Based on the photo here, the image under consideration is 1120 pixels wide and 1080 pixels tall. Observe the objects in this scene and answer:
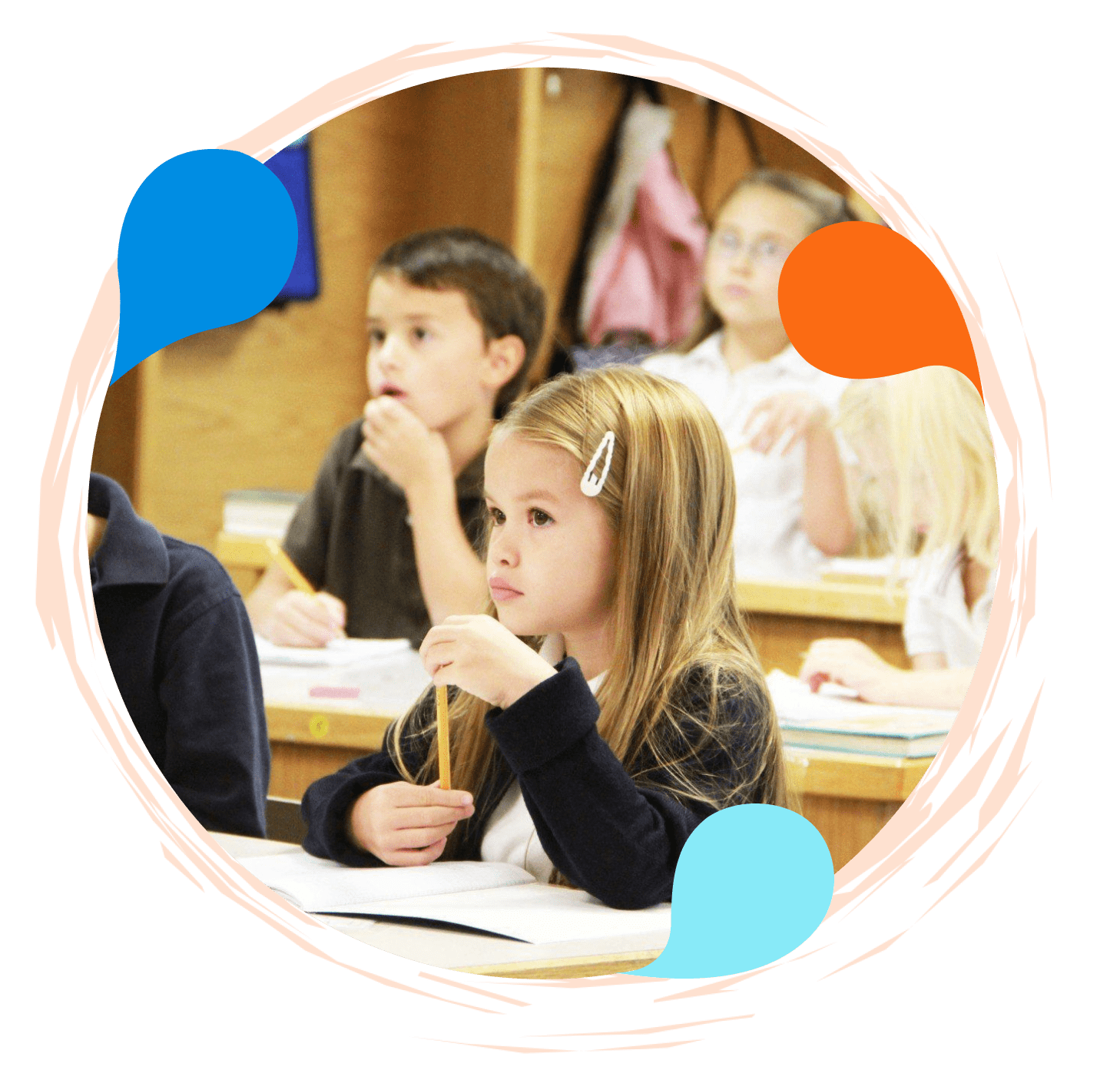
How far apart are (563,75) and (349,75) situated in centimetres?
168

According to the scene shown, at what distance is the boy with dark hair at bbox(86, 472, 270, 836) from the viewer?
95 cm

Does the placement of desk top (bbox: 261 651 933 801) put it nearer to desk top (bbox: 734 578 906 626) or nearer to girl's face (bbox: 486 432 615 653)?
girl's face (bbox: 486 432 615 653)

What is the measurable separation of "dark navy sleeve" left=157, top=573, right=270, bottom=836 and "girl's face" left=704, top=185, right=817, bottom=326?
158 cm

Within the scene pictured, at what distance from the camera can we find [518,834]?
0.89 meters

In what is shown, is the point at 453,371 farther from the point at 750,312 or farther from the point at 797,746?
the point at 750,312

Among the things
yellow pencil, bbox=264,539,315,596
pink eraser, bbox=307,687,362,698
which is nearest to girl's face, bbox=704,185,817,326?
yellow pencil, bbox=264,539,315,596

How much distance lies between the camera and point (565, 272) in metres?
2.53

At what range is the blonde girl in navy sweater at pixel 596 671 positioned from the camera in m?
0.76

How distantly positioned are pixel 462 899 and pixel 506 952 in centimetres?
8

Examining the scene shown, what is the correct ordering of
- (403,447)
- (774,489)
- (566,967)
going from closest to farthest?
(566,967) < (403,447) < (774,489)

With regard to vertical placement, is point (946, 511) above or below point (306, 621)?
above

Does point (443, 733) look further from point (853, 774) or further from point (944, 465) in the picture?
point (944, 465)

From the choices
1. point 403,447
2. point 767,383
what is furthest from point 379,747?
point 767,383

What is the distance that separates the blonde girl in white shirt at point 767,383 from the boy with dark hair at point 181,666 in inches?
39.2
